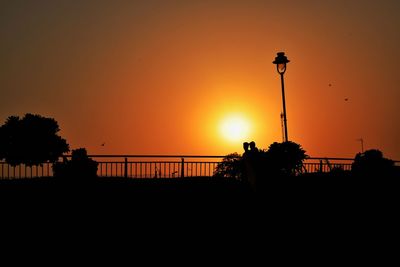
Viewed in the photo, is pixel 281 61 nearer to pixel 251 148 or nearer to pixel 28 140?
pixel 251 148

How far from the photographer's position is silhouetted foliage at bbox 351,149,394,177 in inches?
916

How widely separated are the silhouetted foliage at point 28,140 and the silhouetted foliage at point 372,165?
119 ft

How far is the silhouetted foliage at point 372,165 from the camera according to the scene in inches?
916

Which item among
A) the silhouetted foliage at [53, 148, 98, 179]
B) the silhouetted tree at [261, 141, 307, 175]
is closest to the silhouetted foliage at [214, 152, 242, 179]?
the silhouetted tree at [261, 141, 307, 175]

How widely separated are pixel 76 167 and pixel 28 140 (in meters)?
35.8

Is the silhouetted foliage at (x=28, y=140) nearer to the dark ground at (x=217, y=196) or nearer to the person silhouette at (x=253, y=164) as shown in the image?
the dark ground at (x=217, y=196)

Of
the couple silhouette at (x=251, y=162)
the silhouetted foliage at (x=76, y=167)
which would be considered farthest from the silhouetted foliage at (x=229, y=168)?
the couple silhouette at (x=251, y=162)

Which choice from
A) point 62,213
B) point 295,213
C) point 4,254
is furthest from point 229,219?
point 4,254

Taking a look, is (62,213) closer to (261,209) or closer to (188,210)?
(188,210)

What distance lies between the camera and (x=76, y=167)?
20000mm

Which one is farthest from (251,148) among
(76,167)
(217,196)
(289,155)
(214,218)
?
(289,155)

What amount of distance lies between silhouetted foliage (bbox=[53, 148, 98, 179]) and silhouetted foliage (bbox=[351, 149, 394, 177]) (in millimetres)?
11138

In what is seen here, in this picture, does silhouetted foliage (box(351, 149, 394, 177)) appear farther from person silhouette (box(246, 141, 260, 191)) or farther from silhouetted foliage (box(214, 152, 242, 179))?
person silhouette (box(246, 141, 260, 191))

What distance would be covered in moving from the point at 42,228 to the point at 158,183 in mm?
9950
